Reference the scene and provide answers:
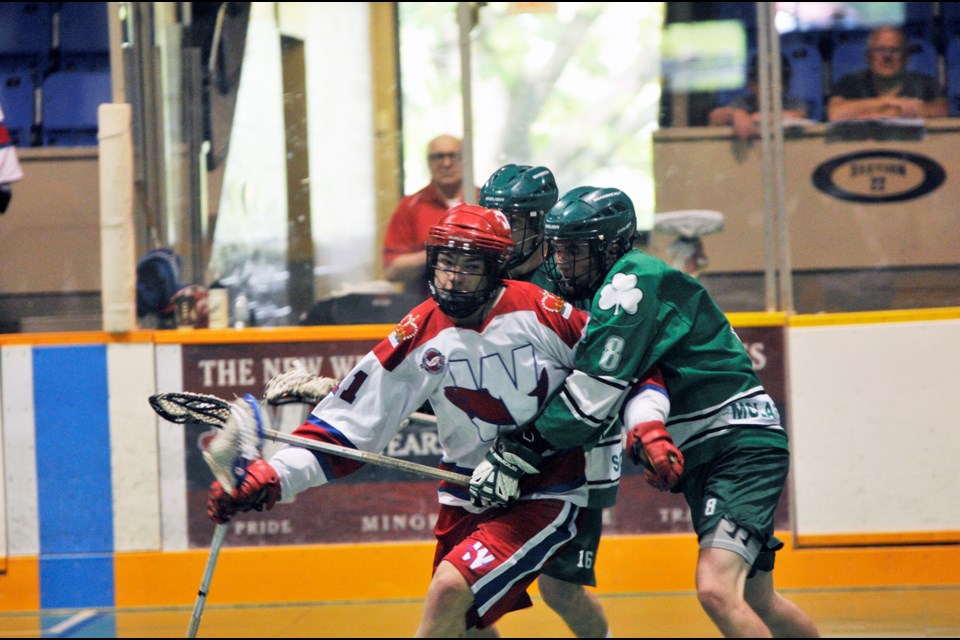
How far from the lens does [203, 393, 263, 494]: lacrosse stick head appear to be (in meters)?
3.49

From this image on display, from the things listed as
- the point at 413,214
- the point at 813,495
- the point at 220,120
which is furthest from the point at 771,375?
the point at 220,120

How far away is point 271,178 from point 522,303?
8.80ft

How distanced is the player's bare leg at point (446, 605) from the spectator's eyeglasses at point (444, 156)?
2793 mm

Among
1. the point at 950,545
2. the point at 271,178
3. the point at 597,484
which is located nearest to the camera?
the point at 597,484

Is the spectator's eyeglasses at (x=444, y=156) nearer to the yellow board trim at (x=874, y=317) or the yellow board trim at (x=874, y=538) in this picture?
the yellow board trim at (x=874, y=317)

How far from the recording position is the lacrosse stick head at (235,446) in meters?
3.49

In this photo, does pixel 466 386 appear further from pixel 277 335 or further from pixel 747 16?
pixel 747 16

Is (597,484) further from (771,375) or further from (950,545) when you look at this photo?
(950,545)

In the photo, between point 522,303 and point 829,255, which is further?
point 829,255

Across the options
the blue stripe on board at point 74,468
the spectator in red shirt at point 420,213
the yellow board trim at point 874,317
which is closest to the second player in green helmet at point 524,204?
the spectator in red shirt at point 420,213

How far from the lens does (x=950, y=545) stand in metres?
5.64

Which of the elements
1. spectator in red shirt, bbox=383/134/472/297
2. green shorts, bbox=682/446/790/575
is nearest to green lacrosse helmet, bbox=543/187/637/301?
green shorts, bbox=682/446/790/575

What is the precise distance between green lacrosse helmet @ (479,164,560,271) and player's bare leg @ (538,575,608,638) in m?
1.03

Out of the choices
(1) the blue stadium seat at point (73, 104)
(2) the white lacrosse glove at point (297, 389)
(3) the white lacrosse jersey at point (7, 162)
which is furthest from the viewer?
(1) the blue stadium seat at point (73, 104)
